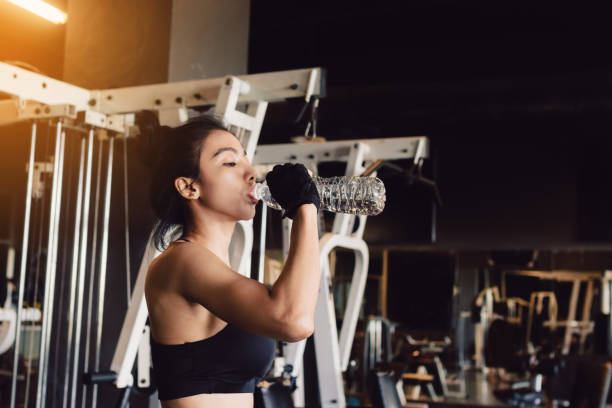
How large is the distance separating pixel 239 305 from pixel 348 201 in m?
0.39

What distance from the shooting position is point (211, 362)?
49.6 inches

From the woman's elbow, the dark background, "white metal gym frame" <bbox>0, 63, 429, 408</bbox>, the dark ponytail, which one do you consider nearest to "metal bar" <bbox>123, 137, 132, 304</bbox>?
"white metal gym frame" <bbox>0, 63, 429, 408</bbox>

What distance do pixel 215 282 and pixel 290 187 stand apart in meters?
0.22

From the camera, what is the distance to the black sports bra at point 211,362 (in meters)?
1.26

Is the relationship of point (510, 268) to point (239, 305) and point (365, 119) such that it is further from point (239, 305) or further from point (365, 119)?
point (239, 305)

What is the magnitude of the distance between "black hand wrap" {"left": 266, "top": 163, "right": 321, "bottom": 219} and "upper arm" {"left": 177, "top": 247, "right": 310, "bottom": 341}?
0.16m

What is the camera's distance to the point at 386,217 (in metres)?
7.69

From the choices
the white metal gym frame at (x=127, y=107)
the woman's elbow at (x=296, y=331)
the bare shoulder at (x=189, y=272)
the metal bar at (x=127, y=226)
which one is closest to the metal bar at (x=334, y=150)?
the metal bar at (x=127, y=226)

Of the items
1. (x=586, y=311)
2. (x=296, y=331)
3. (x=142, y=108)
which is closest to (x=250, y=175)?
(x=296, y=331)

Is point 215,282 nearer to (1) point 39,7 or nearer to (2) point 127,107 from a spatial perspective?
(2) point 127,107

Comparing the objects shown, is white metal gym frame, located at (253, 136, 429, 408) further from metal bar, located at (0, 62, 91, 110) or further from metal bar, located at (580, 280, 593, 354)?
metal bar, located at (580, 280, 593, 354)

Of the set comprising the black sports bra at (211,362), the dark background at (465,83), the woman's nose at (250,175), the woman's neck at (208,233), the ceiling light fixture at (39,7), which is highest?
the dark background at (465,83)

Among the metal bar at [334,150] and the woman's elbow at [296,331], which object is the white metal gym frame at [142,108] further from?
the woman's elbow at [296,331]

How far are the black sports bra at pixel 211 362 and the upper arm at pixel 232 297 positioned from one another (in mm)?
78
